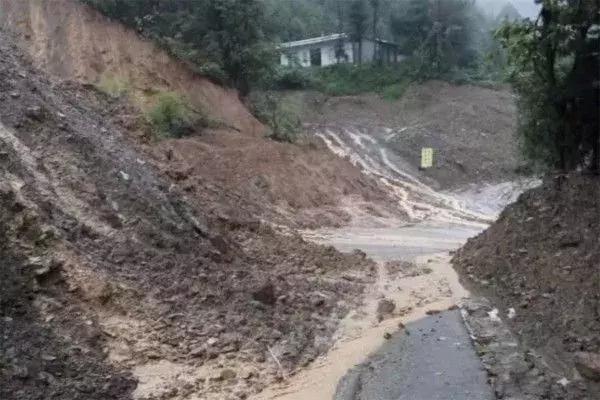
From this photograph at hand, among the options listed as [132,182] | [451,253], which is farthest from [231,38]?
[132,182]

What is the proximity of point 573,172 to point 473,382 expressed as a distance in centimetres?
946

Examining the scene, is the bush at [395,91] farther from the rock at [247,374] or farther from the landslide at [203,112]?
the rock at [247,374]

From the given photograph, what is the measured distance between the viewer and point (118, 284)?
529 inches

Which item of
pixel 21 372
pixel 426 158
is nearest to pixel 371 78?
pixel 426 158

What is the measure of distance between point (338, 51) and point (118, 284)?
58.7 m

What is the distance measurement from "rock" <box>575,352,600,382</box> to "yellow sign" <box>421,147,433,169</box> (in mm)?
34873

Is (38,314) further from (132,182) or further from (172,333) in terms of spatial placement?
(132,182)

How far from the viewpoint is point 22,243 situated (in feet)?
41.2

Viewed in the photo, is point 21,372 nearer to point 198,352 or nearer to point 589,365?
point 198,352

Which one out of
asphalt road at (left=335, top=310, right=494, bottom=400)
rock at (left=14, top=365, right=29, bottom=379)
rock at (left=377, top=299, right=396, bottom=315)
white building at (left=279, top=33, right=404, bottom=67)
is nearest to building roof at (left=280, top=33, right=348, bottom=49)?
white building at (left=279, top=33, right=404, bottom=67)

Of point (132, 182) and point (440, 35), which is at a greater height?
point (440, 35)

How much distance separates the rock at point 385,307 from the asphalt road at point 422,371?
76.5 inches

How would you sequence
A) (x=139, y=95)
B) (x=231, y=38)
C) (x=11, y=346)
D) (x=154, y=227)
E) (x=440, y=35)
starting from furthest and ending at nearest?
(x=440, y=35)
(x=231, y=38)
(x=139, y=95)
(x=154, y=227)
(x=11, y=346)

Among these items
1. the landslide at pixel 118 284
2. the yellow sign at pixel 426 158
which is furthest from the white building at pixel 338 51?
the landslide at pixel 118 284
